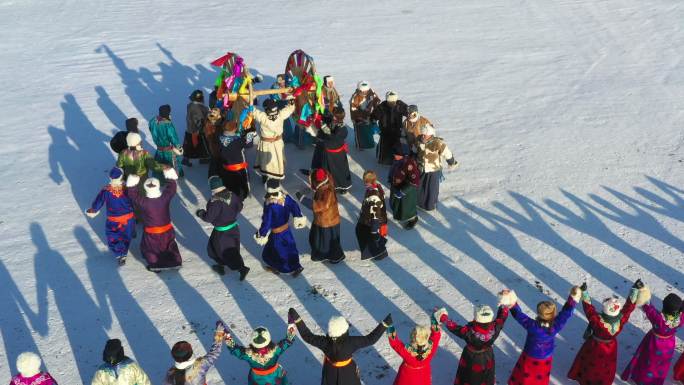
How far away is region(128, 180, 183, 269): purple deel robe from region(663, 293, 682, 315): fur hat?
592 cm

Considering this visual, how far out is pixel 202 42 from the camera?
18.4 meters

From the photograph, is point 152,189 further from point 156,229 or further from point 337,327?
point 337,327

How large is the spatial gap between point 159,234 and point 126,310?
1.06 meters

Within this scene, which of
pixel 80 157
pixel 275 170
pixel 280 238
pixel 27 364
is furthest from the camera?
pixel 80 157

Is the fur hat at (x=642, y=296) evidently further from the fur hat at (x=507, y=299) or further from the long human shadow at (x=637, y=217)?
the long human shadow at (x=637, y=217)

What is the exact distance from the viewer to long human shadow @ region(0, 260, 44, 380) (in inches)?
322

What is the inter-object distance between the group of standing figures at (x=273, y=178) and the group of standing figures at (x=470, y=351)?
7.16 feet

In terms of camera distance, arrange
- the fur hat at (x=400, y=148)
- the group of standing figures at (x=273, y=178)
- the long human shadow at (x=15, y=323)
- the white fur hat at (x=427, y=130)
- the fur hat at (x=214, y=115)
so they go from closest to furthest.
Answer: the long human shadow at (x=15, y=323) → the group of standing figures at (x=273, y=178) → the white fur hat at (x=427, y=130) → the fur hat at (x=214, y=115) → the fur hat at (x=400, y=148)

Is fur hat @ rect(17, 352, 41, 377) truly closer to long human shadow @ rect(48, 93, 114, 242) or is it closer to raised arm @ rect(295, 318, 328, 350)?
raised arm @ rect(295, 318, 328, 350)

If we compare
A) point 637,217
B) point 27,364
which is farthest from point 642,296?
point 27,364

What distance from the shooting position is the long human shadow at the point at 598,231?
9344mm

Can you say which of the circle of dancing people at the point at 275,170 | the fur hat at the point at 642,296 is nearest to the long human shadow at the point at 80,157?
the circle of dancing people at the point at 275,170

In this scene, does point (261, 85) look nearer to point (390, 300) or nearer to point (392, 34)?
point (392, 34)

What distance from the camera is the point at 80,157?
12.8 metres
